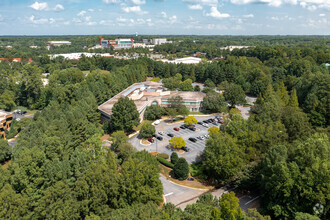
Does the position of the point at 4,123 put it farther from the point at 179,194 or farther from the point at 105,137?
the point at 179,194

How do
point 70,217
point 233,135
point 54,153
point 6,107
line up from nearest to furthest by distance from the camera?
point 70,217 < point 54,153 < point 233,135 < point 6,107

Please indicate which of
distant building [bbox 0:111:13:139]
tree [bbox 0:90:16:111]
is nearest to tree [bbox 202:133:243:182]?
distant building [bbox 0:111:13:139]

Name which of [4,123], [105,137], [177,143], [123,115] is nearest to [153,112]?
[123,115]

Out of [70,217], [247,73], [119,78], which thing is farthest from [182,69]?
[70,217]

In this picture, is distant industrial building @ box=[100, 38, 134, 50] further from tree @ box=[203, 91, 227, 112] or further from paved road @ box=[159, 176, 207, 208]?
paved road @ box=[159, 176, 207, 208]

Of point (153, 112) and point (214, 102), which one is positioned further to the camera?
point (214, 102)

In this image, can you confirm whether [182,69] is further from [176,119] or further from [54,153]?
[54,153]

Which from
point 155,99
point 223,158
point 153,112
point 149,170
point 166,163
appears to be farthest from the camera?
point 155,99

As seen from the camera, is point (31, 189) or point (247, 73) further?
point (247, 73)
